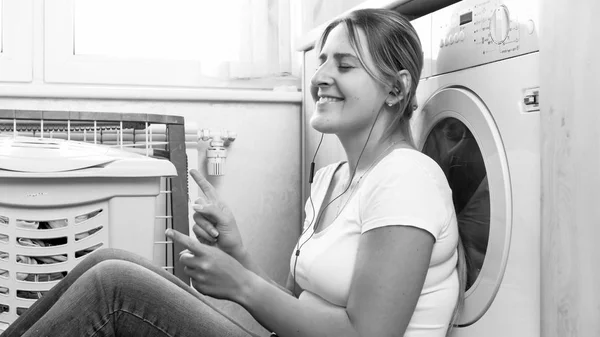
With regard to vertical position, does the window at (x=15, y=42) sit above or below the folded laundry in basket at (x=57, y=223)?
→ above

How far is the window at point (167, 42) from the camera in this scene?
79.6 inches

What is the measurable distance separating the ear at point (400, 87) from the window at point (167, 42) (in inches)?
41.4

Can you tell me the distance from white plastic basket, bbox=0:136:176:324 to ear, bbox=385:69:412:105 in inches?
19.7

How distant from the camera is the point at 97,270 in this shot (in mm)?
950

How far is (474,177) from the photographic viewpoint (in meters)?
1.08

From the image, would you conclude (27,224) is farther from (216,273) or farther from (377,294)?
(377,294)

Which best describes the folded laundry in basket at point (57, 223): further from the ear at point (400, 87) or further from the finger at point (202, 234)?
the ear at point (400, 87)

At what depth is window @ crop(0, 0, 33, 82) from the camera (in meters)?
1.96

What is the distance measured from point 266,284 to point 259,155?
1.15m

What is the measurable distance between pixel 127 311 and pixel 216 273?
13cm

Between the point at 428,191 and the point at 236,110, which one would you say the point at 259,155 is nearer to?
the point at 236,110

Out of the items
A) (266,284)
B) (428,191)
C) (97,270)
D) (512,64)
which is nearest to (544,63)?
(512,64)

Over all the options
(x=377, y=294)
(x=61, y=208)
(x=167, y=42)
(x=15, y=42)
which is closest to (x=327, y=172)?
(x=377, y=294)

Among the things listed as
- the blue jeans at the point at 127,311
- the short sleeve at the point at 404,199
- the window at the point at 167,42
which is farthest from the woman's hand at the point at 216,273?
the window at the point at 167,42
